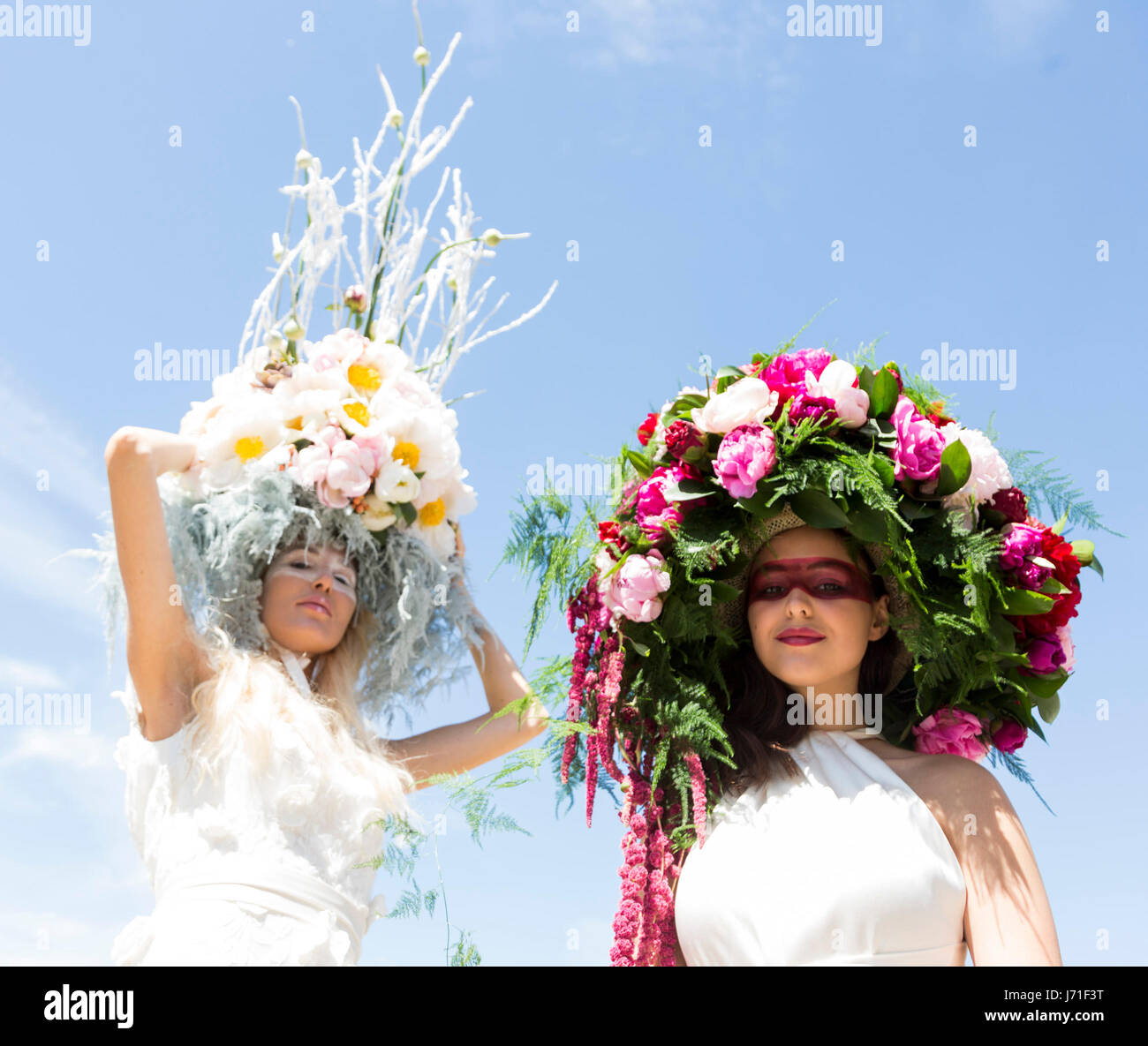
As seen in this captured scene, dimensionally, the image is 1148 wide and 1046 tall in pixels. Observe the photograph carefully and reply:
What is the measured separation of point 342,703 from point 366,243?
5.90 ft

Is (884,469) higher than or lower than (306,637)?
higher

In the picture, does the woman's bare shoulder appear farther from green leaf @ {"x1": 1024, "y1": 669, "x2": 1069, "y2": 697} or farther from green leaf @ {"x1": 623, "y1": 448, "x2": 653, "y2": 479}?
green leaf @ {"x1": 623, "y1": 448, "x2": 653, "y2": 479}

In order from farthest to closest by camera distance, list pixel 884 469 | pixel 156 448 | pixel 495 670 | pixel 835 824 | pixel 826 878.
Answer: pixel 495 670 < pixel 156 448 < pixel 884 469 < pixel 835 824 < pixel 826 878

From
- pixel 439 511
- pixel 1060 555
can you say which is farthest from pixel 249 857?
pixel 1060 555

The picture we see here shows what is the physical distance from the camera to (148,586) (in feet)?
11.5

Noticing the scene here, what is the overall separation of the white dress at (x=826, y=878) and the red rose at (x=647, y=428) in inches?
44.1

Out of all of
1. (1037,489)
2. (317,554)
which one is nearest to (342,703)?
(317,554)

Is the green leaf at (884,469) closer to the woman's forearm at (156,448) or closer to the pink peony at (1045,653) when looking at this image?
the pink peony at (1045,653)

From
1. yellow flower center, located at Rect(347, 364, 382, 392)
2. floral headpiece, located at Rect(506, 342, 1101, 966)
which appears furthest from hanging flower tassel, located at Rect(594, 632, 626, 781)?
yellow flower center, located at Rect(347, 364, 382, 392)

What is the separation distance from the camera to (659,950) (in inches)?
127

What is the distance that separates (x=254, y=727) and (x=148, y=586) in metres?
0.53

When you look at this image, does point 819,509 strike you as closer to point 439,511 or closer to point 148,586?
point 439,511
